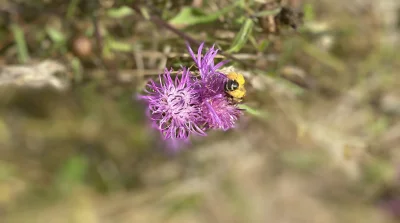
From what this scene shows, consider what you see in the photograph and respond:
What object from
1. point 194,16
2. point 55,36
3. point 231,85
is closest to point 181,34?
point 194,16

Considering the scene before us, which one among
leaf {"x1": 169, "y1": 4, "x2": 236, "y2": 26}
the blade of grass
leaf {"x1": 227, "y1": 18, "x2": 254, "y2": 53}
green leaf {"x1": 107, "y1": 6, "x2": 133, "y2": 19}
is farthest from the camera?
the blade of grass

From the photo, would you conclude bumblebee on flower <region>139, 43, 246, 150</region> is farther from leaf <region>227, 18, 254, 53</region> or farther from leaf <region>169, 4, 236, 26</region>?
leaf <region>169, 4, 236, 26</region>

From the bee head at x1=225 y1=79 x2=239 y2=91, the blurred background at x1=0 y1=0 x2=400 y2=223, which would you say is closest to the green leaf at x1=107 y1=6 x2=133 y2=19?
the blurred background at x1=0 y1=0 x2=400 y2=223

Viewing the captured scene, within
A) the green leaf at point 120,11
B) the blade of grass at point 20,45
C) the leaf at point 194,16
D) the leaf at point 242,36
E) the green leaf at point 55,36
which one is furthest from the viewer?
the green leaf at point 55,36

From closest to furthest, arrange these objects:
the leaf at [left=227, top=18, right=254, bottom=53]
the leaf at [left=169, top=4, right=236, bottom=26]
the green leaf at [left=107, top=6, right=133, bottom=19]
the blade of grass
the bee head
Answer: the bee head < the leaf at [left=227, top=18, right=254, bottom=53] < the leaf at [left=169, top=4, right=236, bottom=26] < the green leaf at [left=107, top=6, right=133, bottom=19] < the blade of grass

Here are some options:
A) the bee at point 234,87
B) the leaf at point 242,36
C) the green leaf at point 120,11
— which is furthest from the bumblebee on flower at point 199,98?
the green leaf at point 120,11

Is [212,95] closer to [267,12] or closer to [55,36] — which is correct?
[267,12]

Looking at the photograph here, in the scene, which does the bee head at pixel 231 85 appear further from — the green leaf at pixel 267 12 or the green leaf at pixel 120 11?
the green leaf at pixel 120 11
